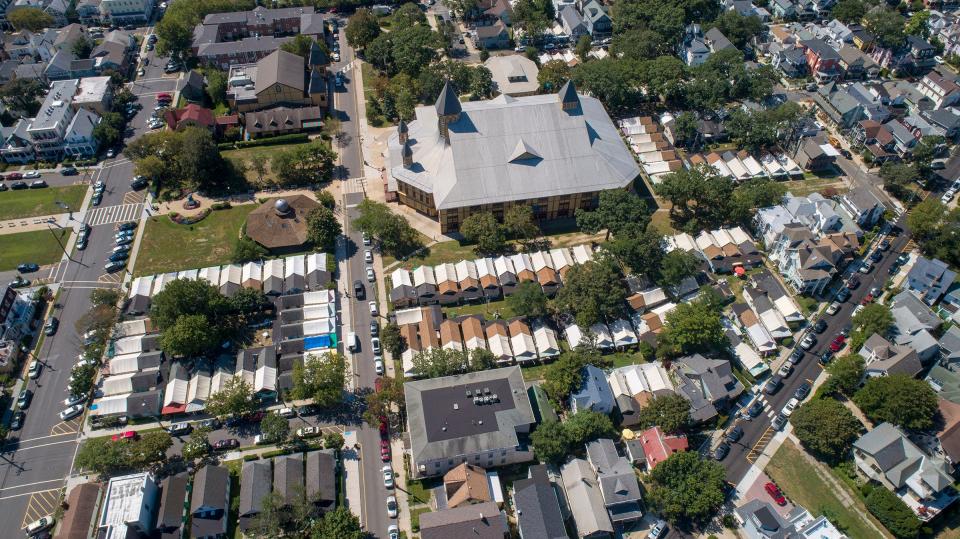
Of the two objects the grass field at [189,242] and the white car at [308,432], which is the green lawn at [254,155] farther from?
the white car at [308,432]

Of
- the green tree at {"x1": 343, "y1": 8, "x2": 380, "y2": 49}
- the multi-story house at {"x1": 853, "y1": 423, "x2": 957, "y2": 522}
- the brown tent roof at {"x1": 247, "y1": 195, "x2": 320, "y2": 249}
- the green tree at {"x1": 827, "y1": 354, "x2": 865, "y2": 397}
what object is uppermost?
the green tree at {"x1": 343, "y1": 8, "x2": 380, "y2": 49}


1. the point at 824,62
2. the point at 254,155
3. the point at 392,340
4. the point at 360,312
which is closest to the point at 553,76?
the point at 824,62

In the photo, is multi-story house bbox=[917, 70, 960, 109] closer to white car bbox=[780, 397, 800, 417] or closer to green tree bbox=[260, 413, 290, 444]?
white car bbox=[780, 397, 800, 417]

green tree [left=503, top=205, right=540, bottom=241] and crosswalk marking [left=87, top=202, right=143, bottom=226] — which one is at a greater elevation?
crosswalk marking [left=87, top=202, right=143, bottom=226]

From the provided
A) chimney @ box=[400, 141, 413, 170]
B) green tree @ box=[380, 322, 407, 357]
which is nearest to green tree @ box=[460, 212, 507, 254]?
chimney @ box=[400, 141, 413, 170]

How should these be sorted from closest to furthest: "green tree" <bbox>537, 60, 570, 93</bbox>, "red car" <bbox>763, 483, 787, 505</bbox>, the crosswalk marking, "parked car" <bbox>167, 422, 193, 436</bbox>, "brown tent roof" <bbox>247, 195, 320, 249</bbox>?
1. "red car" <bbox>763, 483, 787, 505</bbox>
2. "parked car" <bbox>167, 422, 193, 436</bbox>
3. "brown tent roof" <bbox>247, 195, 320, 249</bbox>
4. the crosswalk marking
5. "green tree" <bbox>537, 60, 570, 93</bbox>

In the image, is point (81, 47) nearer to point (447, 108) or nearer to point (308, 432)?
point (447, 108)

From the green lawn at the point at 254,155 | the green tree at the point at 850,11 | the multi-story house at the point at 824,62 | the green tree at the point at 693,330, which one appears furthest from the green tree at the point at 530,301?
the green tree at the point at 850,11
